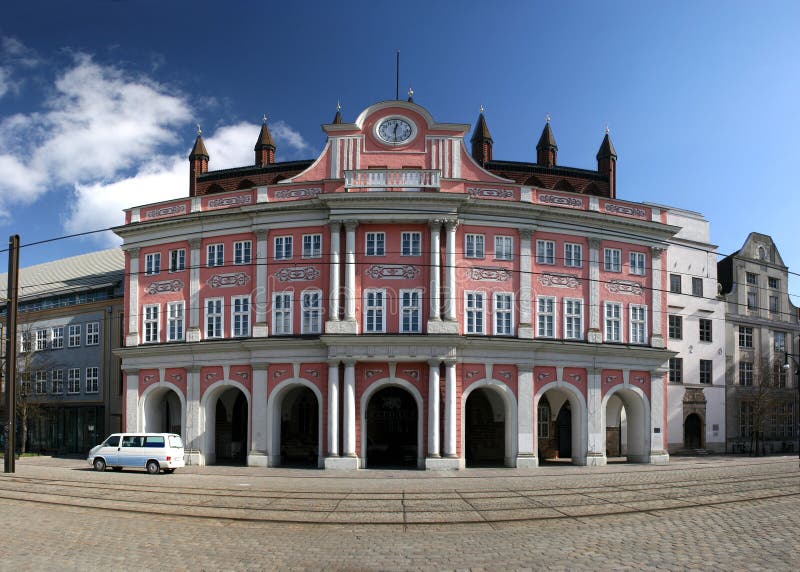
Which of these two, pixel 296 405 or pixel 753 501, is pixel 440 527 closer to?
pixel 753 501

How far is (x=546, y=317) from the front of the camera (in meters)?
38.0

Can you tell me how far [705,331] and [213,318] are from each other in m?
34.4

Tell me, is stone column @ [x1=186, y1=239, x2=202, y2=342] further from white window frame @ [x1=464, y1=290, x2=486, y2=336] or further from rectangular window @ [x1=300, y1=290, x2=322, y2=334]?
white window frame @ [x1=464, y1=290, x2=486, y2=336]

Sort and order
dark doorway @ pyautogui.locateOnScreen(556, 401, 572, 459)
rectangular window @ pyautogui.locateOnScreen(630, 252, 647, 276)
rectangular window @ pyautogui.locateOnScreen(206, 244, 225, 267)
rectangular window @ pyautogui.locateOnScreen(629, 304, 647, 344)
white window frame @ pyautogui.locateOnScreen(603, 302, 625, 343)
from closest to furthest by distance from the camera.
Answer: white window frame @ pyautogui.locateOnScreen(603, 302, 625, 343)
rectangular window @ pyautogui.locateOnScreen(206, 244, 225, 267)
rectangular window @ pyautogui.locateOnScreen(629, 304, 647, 344)
rectangular window @ pyautogui.locateOnScreen(630, 252, 647, 276)
dark doorway @ pyautogui.locateOnScreen(556, 401, 572, 459)

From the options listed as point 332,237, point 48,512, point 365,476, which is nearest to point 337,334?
point 332,237

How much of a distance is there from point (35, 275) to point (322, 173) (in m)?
36.7

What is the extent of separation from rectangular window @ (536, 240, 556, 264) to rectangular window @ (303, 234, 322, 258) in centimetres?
1176

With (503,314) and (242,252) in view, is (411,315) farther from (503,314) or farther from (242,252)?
(242,252)

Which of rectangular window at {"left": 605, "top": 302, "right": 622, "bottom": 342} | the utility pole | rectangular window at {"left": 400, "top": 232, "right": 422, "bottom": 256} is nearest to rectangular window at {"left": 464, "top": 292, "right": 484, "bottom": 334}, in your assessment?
rectangular window at {"left": 400, "top": 232, "right": 422, "bottom": 256}

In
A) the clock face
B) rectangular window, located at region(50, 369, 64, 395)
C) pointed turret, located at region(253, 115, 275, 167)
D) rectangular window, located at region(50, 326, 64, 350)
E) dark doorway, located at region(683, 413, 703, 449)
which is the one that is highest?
pointed turret, located at region(253, 115, 275, 167)

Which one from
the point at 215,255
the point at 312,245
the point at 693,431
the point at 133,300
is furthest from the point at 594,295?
the point at 133,300

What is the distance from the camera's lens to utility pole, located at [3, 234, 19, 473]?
31.0 metres

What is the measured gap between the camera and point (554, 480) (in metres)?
28.8

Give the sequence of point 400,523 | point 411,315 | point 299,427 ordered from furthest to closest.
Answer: point 299,427
point 411,315
point 400,523
